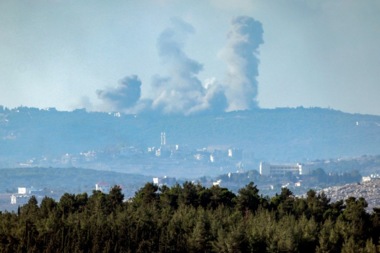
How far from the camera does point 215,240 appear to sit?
79062mm

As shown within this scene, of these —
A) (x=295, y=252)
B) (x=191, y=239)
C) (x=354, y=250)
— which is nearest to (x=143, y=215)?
(x=191, y=239)

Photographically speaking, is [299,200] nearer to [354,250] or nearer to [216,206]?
[216,206]

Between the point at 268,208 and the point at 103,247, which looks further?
the point at 268,208

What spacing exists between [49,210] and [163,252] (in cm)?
1790

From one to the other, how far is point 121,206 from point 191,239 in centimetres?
1824

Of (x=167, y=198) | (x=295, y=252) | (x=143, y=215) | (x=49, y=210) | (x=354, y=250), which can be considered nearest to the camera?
(x=354, y=250)

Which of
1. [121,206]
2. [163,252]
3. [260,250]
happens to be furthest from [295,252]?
[121,206]

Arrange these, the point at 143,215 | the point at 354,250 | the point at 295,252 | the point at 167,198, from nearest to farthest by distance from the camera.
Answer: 1. the point at 354,250
2. the point at 295,252
3. the point at 143,215
4. the point at 167,198

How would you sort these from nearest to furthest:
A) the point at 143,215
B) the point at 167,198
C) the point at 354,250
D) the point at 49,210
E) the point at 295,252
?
the point at 354,250 < the point at 295,252 < the point at 143,215 < the point at 49,210 < the point at 167,198

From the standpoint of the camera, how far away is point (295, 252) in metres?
75.7

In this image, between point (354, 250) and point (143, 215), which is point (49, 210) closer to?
point (143, 215)

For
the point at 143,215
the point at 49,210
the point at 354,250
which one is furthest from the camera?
the point at 49,210

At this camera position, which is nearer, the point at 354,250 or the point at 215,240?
the point at 354,250

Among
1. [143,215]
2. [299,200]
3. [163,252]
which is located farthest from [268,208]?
[163,252]
